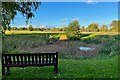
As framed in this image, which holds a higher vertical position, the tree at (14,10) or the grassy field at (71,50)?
the tree at (14,10)

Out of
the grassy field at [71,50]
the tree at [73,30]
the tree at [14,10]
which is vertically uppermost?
the tree at [14,10]

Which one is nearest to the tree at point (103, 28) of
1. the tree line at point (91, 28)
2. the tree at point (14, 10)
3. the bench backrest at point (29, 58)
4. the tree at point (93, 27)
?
the tree line at point (91, 28)

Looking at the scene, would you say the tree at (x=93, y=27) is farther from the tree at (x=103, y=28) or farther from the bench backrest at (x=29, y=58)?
the bench backrest at (x=29, y=58)

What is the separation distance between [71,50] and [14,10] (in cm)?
710

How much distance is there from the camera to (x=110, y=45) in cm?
1451

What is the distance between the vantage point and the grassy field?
21.5 feet

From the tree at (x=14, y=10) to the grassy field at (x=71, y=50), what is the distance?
1.54 m

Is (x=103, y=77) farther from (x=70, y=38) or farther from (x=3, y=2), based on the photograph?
(x=70, y=38)

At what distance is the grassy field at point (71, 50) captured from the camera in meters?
6.57

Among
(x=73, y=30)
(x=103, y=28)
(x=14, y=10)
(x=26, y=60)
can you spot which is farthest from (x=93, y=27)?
(x=26, y=60)

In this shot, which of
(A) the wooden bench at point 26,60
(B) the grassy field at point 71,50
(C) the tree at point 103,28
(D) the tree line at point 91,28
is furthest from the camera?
(C) the tree at point 103,28

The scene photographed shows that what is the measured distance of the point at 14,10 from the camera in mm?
6840

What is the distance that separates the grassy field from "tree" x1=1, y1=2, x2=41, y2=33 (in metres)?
1.54

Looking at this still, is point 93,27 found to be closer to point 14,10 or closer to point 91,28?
point 91,28
